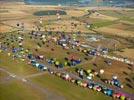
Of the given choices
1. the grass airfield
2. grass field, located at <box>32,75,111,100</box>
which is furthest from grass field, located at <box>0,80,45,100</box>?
grass field, located at <box>32,75,111,100</box>

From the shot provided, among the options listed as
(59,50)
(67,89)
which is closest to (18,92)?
(67,89)

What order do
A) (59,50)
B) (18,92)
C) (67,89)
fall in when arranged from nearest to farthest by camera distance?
(18,92)
(67,89)
(59,50)

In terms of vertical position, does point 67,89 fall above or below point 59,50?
below

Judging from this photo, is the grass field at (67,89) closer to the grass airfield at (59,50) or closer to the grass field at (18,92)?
the grass airfield at (59,50)

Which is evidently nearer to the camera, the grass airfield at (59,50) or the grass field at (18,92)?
the grass field at (18,92)

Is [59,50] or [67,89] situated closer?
[67,89]

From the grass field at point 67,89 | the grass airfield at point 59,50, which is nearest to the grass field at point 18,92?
the grass airfield at point 59,50

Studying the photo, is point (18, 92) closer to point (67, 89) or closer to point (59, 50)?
point (67, 89)

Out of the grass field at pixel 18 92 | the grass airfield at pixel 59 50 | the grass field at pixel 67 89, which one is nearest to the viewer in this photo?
the grass field at pixel 18 92

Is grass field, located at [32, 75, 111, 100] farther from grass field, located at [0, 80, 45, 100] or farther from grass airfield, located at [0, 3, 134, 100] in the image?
grass field, located at [0, 80, 45, 100]
